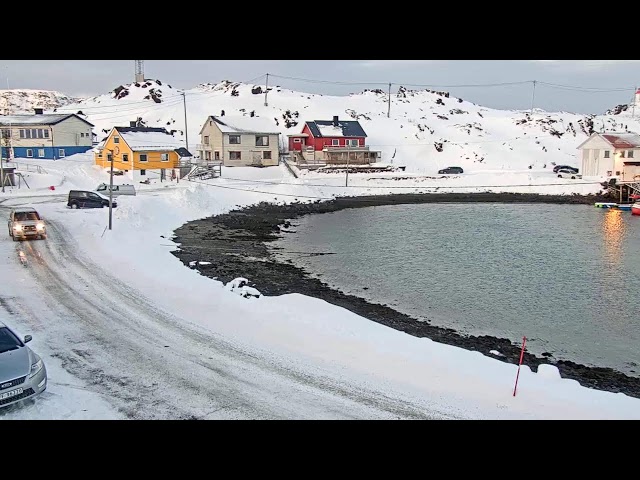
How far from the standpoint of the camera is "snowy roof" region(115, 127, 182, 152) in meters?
60.8

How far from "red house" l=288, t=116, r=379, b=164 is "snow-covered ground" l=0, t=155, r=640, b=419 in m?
52.9

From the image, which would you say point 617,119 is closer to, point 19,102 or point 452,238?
point 452,238

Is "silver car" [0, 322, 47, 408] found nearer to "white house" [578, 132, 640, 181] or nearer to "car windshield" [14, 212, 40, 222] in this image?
"car windshield" [14, 212, 40, 222]

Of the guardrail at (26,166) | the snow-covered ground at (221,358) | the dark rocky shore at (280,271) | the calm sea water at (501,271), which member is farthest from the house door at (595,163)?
the guardrail at (26,166)

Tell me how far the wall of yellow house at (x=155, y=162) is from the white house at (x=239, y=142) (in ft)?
31.4

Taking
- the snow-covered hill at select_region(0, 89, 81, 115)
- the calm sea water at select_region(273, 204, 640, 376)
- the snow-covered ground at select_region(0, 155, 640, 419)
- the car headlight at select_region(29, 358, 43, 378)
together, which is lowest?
the calm sea water at select_region(273, 204, 640, 376)

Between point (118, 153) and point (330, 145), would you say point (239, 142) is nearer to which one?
point (330, 145)

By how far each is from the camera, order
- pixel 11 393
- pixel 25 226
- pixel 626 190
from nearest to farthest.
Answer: pixel 11 393 < pixel 25 226 < pixel 626 190

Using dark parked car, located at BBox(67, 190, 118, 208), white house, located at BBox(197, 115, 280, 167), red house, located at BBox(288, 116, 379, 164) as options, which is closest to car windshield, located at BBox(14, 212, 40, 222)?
dark parked car, located at BBox(67, 190, 118, 208)

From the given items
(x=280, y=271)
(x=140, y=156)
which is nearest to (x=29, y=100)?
(x=140, y=156)

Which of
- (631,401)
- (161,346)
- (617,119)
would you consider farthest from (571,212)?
(617,119)

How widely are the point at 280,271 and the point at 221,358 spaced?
1453 centimetres

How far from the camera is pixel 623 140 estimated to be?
71.6m

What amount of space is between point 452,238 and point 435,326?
70.6ft
